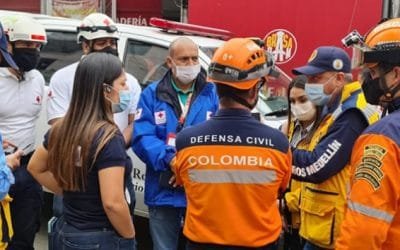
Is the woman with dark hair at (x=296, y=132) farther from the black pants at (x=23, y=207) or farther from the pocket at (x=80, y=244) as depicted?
the black pants at (x=23, y=207)

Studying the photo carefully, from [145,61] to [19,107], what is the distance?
1646mm

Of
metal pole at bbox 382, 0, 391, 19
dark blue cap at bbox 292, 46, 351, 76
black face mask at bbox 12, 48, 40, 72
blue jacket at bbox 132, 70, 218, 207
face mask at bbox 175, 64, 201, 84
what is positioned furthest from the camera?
metal pole at bbox 382, 0, 391, 19

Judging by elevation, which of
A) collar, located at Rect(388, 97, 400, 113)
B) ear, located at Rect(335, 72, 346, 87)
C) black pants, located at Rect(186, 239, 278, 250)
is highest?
collar, located at Rect(388, 97, 400, 113)

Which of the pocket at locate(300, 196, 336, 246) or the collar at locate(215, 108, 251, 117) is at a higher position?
the collar at locate(215, 108, 251, 117)

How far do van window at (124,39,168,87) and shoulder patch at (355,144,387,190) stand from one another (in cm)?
331

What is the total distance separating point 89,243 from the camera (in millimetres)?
2859

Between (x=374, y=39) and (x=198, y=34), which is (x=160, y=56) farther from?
(x=374, y=39)

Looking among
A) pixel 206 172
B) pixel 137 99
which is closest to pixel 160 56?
pixel 137 99

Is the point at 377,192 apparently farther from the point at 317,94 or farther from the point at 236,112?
the point at 317,94

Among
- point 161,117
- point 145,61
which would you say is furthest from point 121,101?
point 145,61

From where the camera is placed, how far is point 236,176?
2.50 metres

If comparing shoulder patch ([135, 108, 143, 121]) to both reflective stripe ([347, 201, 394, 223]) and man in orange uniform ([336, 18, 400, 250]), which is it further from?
reflective stripe ([347, 201, 394, 223])

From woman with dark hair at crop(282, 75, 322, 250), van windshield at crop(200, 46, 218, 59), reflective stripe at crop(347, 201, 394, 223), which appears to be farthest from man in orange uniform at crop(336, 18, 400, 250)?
van windshield at crop(200, 46, 218, 59)

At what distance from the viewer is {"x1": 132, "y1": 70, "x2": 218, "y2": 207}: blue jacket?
386 cm
